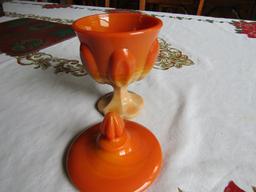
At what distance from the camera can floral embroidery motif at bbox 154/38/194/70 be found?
17.2 inches

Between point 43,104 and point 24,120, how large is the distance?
0.04 meters

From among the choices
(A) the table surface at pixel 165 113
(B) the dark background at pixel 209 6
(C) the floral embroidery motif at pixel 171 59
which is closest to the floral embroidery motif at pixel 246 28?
(A) the table surface at pixel 165 113

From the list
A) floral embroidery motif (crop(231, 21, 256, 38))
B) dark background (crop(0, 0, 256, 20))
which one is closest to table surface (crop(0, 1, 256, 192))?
floral embroidery motif (crop(231, 21, 256, 38))

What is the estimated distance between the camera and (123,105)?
0.30m

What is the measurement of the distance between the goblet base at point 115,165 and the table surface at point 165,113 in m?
0.01

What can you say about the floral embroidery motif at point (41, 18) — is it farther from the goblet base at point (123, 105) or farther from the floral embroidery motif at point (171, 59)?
the goblet base at point (123, 105)

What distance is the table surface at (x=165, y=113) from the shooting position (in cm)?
22

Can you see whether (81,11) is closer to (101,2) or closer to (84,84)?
(84,84)

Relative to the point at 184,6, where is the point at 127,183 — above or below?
below

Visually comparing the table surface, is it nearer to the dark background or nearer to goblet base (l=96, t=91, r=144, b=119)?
goblet base (l=96, t=91, r=144, b=119)

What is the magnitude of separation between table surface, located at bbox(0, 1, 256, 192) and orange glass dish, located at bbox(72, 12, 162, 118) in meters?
0.06

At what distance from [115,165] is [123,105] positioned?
0.34ft

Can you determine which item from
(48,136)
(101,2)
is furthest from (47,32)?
(101,2)

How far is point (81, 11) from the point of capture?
838mm
